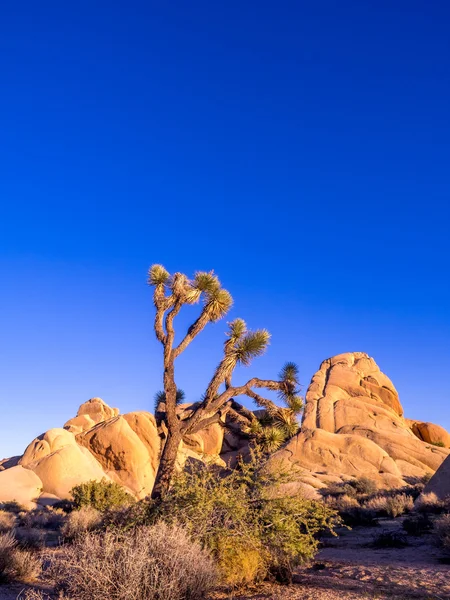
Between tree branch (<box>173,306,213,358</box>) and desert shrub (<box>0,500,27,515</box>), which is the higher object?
tree branch (<box>173,306,213,358</box>)

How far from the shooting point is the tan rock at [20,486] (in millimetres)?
22848

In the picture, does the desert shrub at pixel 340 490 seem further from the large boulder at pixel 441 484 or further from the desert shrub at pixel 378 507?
the large boulder at pixel 441 484

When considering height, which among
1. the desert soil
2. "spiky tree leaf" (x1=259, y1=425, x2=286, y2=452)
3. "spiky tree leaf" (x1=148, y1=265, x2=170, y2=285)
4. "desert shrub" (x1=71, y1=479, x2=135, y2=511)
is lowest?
the desert soil

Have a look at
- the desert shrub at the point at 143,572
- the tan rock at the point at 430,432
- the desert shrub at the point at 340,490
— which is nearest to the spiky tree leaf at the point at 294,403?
the desert shrub at the point at 340,490

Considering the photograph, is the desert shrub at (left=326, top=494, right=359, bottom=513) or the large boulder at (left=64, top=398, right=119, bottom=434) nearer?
the desert shrub at (left=326, top=494, right=359, bottom=513)

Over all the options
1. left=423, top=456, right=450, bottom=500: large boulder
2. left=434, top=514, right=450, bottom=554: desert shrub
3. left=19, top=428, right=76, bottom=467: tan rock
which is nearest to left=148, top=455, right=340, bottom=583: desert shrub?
left=434, top=514, right=450, bottom=554: desert shrub

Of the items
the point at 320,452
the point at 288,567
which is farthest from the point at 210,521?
the point at 320,452

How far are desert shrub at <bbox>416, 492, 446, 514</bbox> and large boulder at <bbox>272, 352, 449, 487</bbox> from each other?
32.4 feet

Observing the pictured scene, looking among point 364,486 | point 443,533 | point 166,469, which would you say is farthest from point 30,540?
point 364,486

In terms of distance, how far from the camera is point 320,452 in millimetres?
33250

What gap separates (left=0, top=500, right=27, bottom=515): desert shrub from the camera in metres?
21.2

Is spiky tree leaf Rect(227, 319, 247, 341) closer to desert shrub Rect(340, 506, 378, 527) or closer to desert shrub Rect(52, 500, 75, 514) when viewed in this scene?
desert shrub Rect(340, 506, 378, 527)

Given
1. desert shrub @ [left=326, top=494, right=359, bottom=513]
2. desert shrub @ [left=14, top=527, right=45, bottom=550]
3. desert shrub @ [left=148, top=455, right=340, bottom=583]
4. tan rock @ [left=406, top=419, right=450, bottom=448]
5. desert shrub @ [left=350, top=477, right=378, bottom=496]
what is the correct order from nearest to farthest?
desert shrub @ [left=148, top=455, right=340, bottom=583] → desert shrub @ [left=14, top=527, right=45, bottom=550] → desert shrub @ [left=326, top=494, right=359, bottom=513] → desert shrub @ [left=350, top=477, right=378, bottom=496] → tan rock @ [left=406, top=419, right=450, bottom=448]

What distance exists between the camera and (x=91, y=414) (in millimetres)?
40656
